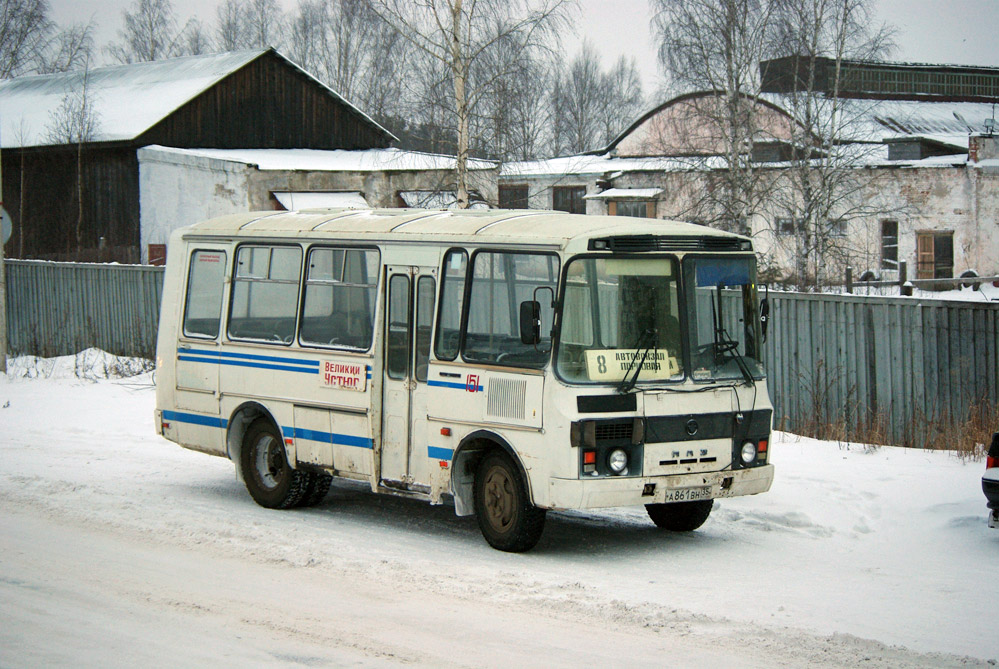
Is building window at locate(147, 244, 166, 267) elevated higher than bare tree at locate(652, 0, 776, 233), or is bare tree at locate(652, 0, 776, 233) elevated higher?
bare tree at locate(652, 0, 776, 233)

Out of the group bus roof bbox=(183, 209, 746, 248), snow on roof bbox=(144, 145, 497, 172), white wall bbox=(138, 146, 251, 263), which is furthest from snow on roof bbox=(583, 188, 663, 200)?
bus roof bbox=(183, 209, 746, 248)

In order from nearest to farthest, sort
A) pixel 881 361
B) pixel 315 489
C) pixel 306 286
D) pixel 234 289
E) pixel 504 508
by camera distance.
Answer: pixel 504 508, pixel 306 286, pixel 315 489, pixel 234 289, pixel 881 361

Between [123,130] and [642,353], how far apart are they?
29.6 meters

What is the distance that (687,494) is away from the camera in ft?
29.4

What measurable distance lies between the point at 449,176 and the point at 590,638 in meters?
22.6

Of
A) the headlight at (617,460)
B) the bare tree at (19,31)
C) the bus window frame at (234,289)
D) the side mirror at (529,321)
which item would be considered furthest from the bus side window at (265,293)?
the bare tree at (19,31)

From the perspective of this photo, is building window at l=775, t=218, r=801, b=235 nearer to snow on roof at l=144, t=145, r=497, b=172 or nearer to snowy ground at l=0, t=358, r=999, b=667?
snow on roof at l=144, t=145, r=497, b=172

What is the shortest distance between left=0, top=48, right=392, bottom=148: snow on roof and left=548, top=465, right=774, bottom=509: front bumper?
28.6 metres

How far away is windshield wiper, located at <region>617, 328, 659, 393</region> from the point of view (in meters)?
8.66

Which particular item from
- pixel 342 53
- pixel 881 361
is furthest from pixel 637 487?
pixel 342 53

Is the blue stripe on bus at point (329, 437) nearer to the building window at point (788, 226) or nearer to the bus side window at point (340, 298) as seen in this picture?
the bus side window at point (340, 298)

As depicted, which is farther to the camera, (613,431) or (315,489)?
(315,489)

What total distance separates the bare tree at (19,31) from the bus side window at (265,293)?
52.9 m

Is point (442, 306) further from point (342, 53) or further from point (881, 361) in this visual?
point (342, 53)
